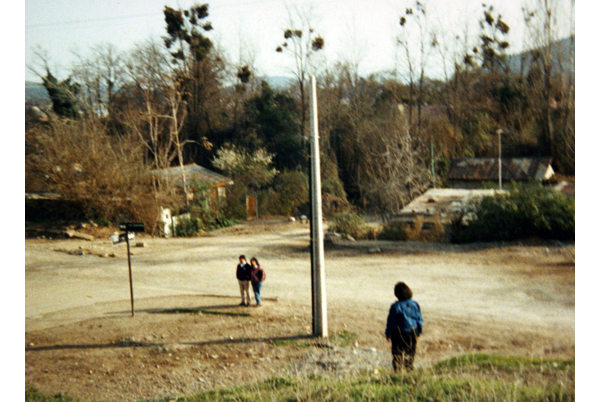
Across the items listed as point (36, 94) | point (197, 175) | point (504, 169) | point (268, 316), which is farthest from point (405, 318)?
point (197, 175)

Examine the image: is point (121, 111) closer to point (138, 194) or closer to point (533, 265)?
point (138, 194)

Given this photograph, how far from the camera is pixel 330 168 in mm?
17828

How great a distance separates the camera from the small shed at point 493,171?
1001 cm

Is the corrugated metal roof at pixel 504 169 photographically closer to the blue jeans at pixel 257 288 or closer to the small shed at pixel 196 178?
the blue jeans at pixel 257 288

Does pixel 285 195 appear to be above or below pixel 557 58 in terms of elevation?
below

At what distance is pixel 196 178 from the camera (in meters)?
19.3

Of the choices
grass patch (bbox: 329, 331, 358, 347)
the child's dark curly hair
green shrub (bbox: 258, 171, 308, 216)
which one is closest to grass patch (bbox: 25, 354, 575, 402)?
the child's dark curly hair

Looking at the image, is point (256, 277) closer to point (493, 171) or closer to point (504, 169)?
point (493, 171)

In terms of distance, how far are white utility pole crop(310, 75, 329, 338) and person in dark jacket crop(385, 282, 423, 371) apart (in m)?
2.24

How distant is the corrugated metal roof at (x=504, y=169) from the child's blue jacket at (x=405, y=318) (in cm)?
541

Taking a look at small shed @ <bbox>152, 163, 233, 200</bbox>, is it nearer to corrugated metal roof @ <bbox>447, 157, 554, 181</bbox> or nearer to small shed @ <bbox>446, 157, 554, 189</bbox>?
small shed @ <bbox>446, 157, 554, 189</bbox>

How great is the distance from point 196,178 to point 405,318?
14823 millimetres

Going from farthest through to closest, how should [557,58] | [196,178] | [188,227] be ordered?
[196,178] → [188,227] → [557,58]

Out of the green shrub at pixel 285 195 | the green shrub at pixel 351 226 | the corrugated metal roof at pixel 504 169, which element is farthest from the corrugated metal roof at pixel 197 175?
the corrugated metal roof at pixel 504 169
